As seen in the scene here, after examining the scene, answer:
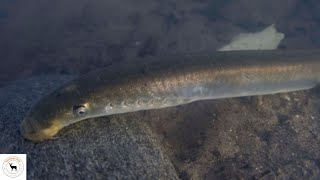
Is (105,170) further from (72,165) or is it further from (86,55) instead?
(86,55)

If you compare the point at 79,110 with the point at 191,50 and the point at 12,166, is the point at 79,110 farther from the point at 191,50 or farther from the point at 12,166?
the point at 191,50

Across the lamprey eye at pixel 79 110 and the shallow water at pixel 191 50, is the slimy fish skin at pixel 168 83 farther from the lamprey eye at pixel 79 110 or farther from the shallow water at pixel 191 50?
the shallow water at pixel 191 50

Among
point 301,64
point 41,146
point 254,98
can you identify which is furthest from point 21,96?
point 301,64

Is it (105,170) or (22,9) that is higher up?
(22,9)

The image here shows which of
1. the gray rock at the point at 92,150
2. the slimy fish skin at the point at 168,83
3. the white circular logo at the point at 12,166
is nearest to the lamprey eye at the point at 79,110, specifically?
the slimy fish skin at the point at 168,83

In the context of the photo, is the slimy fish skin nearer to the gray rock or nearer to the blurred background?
the gray rock

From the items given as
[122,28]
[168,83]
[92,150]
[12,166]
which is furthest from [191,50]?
[12,166]
